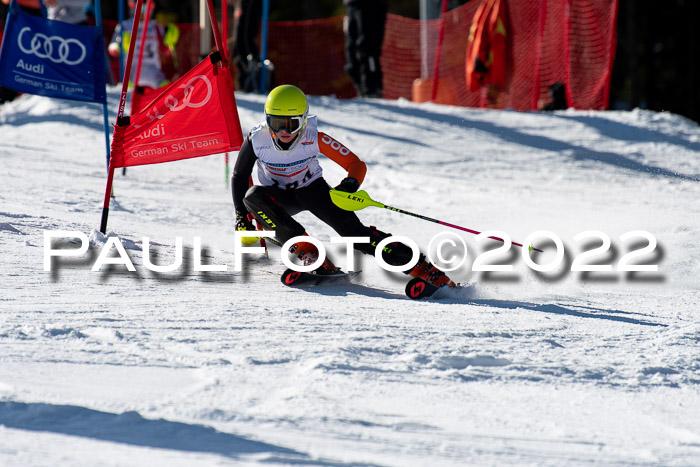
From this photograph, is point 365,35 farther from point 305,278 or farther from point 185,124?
point 305,278

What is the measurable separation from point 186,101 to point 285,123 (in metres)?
0.81

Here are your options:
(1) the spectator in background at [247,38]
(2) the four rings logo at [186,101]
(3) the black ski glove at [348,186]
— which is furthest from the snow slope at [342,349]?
(1) the spectator in background at [247,38]

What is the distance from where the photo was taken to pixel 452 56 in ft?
43.2

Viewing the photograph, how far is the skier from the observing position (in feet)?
16.4

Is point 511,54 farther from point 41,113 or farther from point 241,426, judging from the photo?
point 241,426

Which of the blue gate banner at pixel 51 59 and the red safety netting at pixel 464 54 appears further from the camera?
the red safety netting at pixel 464 54

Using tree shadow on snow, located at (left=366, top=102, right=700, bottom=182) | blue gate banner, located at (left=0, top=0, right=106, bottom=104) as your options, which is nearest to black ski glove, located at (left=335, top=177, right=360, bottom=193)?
blue gate banner, located at (left=0, top=0, right=106, bottom=104)

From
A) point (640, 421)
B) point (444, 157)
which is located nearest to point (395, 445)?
point (640, 421)

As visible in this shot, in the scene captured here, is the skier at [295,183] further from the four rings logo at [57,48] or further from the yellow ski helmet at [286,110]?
the four rings logo at [57,48]

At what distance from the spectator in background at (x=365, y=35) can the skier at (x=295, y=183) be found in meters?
6.17

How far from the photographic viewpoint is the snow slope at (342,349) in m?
2.74

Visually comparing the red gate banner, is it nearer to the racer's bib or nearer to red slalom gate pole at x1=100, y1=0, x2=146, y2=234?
red slalom gate pole at x1=100, y1=0, x2=146, y2=234

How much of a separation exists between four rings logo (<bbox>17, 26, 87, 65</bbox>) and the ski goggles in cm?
228

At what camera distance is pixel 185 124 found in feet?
18.0
